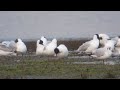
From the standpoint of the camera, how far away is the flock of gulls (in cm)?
1009

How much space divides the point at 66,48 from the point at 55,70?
2083 mm

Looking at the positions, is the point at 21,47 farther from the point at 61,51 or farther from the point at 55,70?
the point at 55,70

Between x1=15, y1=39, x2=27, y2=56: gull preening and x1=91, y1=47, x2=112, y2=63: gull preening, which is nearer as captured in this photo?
x1=91, y1=47, x2=112, y2=63: gull preening

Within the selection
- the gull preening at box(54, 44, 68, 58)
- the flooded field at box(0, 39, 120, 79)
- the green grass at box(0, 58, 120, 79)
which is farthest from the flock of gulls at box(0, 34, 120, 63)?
the green grass at box(0, 58, 120, 79)

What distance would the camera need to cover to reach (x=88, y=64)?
29.3ft

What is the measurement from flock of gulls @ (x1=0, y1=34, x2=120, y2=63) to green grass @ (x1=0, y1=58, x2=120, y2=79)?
1.05m

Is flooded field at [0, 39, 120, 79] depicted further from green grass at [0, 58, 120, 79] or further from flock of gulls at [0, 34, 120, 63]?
flock of gulls at [0, 34, 120, 63]

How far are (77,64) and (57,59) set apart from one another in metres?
1.41

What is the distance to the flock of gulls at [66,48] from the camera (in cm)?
1009

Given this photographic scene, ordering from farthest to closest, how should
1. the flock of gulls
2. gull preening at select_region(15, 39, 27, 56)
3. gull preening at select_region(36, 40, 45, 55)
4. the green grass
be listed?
1. gull preening at select_region(15, 39, 27, 56)
2. gull preening at select_region(36, 40, 45, 55)
3. the flock of gulls
4. the green grass

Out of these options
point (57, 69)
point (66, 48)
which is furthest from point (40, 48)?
point (57, 69)
